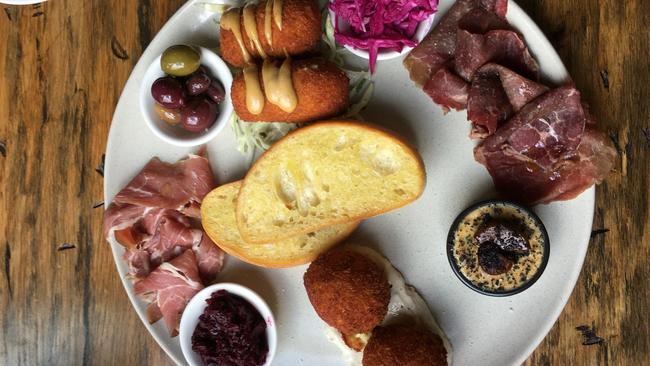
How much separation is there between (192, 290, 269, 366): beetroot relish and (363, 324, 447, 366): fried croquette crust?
0.46m

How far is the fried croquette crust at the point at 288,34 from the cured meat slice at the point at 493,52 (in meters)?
0.61

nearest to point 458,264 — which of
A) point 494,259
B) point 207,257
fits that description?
point 494,259

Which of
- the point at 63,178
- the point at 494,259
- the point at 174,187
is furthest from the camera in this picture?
the point at 63,178

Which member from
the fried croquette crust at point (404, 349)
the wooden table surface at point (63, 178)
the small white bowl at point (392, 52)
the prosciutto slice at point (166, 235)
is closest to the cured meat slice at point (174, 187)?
the prosciutto slice at point (166, 235)

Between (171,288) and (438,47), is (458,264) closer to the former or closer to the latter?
(438,47)

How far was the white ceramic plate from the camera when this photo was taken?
257 centimetres

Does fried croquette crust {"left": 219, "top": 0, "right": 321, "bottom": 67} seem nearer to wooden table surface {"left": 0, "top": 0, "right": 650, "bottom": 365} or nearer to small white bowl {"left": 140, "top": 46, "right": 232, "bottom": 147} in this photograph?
small white bowl {"left": 140, "top": 46, "right": 232, "bottom": 147}

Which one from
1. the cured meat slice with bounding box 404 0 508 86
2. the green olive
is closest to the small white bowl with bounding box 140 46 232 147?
the green olive

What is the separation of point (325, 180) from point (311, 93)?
1.27ft

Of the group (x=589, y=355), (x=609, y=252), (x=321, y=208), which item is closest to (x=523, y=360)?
(x=589, y=355)

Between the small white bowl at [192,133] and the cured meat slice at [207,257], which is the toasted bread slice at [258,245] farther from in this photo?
the small white bowl at [192,133]

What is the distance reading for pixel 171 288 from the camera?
2650 mm

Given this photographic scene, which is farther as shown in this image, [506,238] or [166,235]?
[166,235]

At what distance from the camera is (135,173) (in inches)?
108
